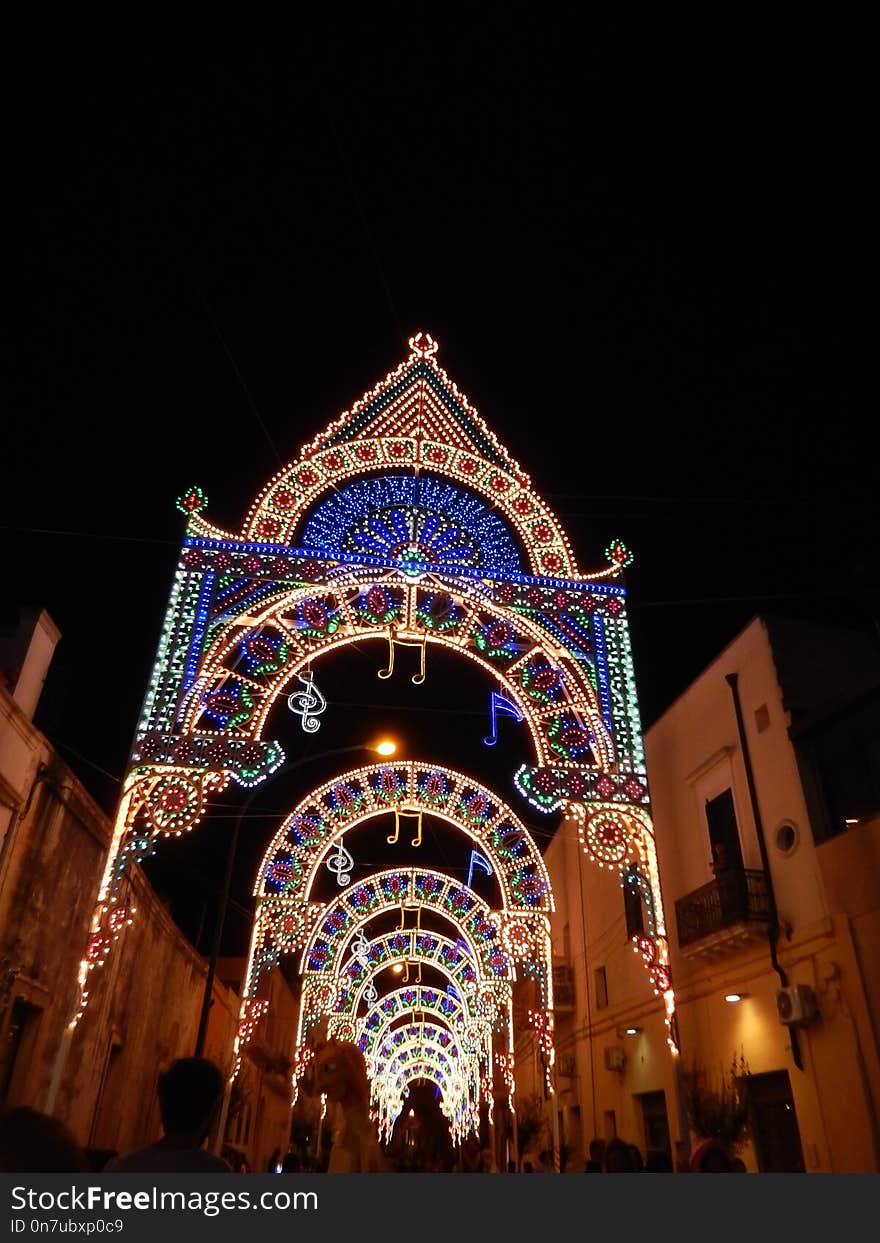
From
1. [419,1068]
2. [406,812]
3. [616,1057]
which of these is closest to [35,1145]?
[406,812]

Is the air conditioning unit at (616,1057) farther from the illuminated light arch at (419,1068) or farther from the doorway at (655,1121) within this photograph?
the illuminated light arch at (419,1068)

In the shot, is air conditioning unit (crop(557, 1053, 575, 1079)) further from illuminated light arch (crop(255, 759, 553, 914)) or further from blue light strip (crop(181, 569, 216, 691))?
blue light strip (crop(181, 569, 216, 691))

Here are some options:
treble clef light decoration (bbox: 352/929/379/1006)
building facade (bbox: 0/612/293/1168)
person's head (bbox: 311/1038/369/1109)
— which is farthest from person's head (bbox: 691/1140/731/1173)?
treble clef light decoration (bbox: 352/929/379/1006)

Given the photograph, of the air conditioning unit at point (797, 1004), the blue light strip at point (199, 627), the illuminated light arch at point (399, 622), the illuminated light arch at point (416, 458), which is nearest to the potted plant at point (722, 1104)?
the air conditioning unit at point (797, 1004)

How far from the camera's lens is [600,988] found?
685 inches

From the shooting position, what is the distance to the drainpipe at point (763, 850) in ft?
32.9

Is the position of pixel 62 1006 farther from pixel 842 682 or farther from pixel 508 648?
pixel 842 682

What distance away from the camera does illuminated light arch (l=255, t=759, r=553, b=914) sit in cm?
1359

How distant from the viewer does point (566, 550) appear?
993 cm

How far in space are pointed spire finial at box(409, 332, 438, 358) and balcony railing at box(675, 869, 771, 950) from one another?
8608 millimetres

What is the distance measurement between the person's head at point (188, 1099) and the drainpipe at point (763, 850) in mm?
9677

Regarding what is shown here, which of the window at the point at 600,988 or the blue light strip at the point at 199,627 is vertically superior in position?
the blue light strip at the point at 199,627

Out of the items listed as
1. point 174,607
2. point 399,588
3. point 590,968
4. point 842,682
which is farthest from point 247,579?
point 590,968

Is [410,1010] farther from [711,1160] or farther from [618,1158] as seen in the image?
[711,1160]
